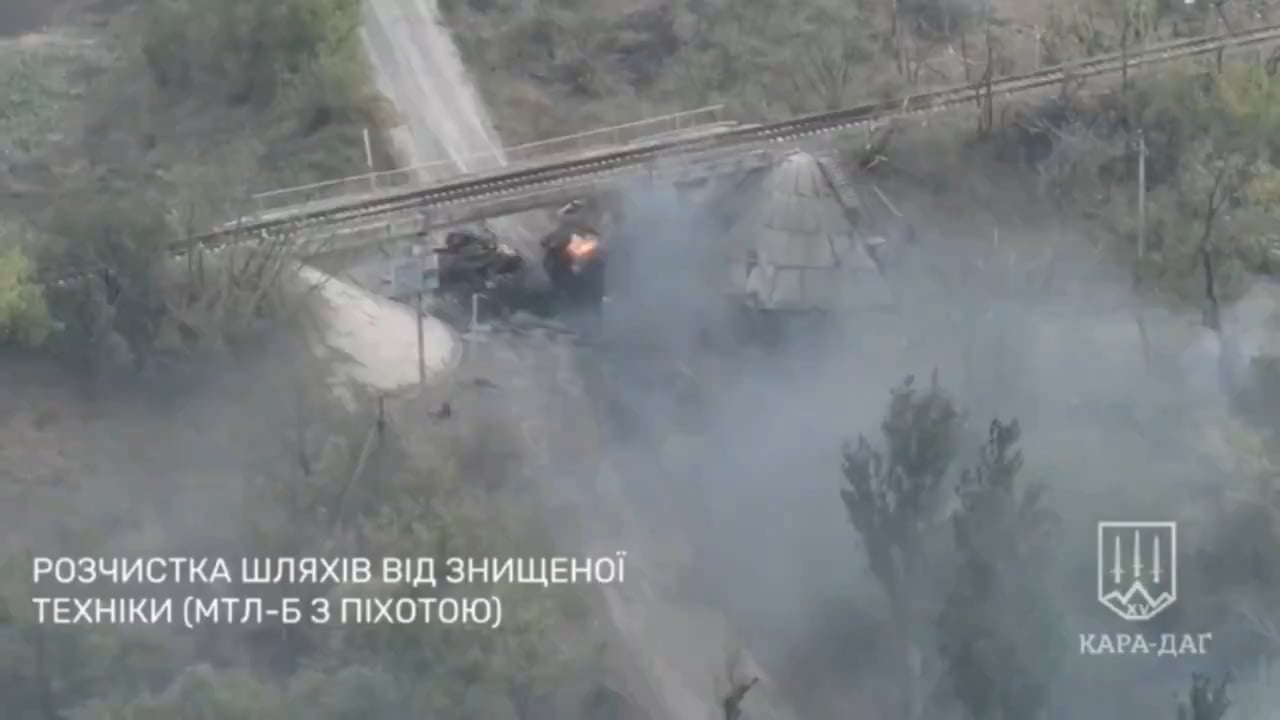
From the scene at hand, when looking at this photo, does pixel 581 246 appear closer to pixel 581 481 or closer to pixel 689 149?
pixel 689 149

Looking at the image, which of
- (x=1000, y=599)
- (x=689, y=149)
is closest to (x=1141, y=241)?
(x=1000, y=599)

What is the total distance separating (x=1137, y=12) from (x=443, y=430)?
2067 millimetres

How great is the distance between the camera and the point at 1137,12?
4672mm

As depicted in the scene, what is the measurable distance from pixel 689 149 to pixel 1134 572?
1479 mm

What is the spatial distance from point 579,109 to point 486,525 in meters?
1.08

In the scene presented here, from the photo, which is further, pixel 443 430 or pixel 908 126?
pixel 908 126

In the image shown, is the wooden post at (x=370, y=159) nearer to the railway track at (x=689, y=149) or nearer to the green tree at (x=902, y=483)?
the railway track at (x=689, y=149)

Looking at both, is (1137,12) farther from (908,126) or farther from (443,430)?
(443,430)

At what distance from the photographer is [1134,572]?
433 centimetres

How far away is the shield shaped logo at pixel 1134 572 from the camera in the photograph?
4328mm

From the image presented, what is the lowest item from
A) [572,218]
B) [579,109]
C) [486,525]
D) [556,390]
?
[486,525]

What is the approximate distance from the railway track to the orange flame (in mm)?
154

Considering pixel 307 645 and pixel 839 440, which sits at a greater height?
pixel 839 440

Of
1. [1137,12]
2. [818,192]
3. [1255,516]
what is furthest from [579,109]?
[1255,516]
